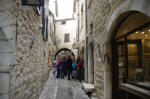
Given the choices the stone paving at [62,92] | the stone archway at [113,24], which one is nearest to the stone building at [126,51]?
the stone archway at [113,24]

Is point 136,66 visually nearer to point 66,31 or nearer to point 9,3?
point 9,3

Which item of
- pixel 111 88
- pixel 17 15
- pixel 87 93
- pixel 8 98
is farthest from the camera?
pixel 87 93

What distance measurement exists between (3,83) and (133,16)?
2.59m

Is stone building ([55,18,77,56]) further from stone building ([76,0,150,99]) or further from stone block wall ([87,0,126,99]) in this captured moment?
stone building ([76,0,150,99])

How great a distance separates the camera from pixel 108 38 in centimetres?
351

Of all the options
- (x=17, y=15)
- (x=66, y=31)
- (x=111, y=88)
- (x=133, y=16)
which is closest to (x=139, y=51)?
(x=133, y=16)

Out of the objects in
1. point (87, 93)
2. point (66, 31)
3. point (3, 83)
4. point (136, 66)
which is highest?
point (66, 31)

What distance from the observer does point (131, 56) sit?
119 inches

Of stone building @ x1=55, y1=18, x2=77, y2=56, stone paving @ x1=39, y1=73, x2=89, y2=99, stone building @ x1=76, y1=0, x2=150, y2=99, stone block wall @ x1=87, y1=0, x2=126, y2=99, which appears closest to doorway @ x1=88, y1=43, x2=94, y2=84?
stone paving @ x1=39, y1=73, x2=89, y2=99

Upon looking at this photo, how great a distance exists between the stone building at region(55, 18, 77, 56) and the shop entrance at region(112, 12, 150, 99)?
605 inches

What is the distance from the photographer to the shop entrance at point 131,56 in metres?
2.46

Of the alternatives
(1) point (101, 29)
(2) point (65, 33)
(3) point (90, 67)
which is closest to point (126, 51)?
(1) point (101, 29)

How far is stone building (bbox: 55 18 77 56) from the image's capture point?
61.7 feet

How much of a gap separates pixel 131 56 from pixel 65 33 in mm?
16536
